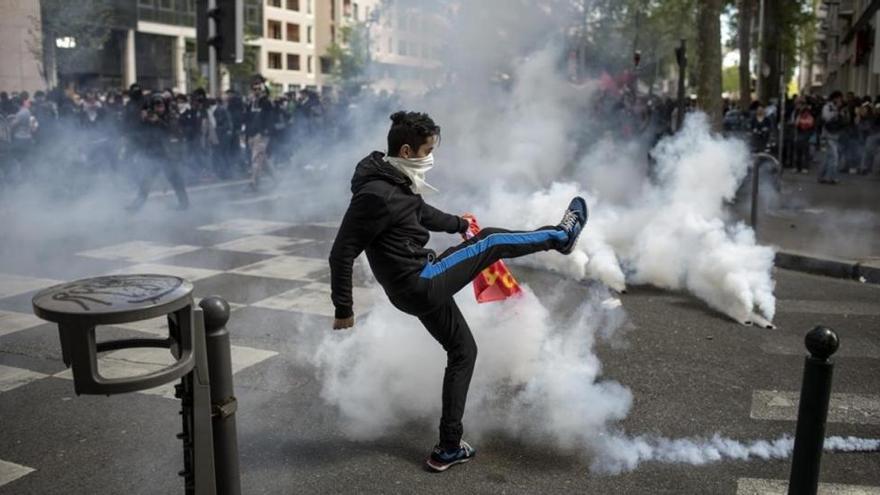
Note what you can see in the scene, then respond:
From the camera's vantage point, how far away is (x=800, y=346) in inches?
210

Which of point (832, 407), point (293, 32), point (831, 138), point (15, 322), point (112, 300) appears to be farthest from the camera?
point (293, 32)

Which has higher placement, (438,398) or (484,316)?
(484,316)

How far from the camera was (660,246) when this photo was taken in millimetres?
6801

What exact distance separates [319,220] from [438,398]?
21.1 feet

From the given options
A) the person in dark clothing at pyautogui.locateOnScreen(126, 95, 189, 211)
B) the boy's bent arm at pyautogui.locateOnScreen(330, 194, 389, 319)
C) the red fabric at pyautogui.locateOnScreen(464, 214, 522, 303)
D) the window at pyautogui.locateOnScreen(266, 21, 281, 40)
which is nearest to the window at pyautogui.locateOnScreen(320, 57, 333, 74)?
the window at pyautogui.locateOnScreen(266, 21, 281, 40)

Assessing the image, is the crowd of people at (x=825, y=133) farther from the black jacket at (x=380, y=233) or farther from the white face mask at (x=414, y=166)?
the black jacket at (x=380, y=233)

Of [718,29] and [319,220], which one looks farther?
[718,29]

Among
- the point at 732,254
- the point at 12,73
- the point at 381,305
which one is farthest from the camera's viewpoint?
the point at 12,73

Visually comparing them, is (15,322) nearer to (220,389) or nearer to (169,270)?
(169,270)

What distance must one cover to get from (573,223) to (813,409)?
141cm

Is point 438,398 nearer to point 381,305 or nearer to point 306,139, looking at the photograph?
point 381,305

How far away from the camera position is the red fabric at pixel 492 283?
3895 millimetres

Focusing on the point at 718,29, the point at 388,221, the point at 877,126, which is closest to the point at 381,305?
the point at 388,221

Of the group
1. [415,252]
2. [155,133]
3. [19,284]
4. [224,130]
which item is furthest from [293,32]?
[415,252]
